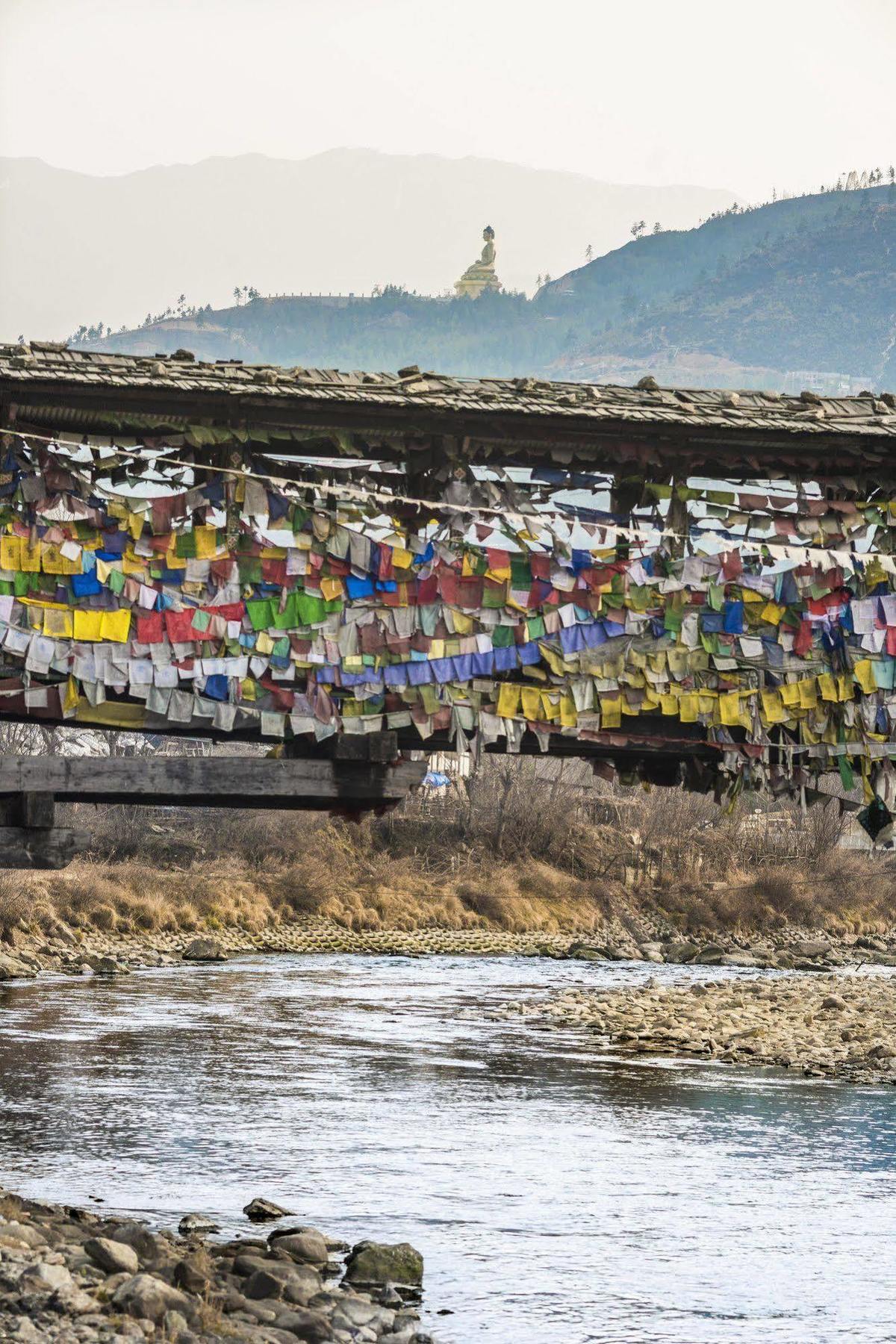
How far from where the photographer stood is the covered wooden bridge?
13.4 m

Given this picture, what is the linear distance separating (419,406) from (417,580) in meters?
1.33

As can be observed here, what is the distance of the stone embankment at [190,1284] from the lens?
8.22 meters

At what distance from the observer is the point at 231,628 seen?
13.6m

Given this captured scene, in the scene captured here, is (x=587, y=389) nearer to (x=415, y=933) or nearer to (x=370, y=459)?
(x=370, y=459)

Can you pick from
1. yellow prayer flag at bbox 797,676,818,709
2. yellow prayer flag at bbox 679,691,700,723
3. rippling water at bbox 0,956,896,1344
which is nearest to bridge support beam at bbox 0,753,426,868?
yellow prayer flag at bbox 679,691,700,723

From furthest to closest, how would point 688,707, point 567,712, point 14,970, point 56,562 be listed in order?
point 14,970 → point 688,707 → point 567,712 → point 56,562

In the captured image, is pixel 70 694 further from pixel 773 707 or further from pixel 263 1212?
pixel 773 707

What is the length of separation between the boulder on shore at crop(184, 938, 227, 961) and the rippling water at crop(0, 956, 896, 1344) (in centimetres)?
830

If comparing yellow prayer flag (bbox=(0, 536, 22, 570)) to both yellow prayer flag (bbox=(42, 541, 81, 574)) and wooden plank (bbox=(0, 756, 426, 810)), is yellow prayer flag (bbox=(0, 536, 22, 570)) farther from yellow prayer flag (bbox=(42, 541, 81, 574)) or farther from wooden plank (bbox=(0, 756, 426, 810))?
wooden plank (bbox=(0, 756, 426, 810))

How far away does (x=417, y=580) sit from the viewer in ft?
45.2

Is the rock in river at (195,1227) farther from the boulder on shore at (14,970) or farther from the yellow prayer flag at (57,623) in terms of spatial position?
the boulder on shore at (14,970)

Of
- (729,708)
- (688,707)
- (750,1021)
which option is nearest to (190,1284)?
(688,707)

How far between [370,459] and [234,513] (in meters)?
1.28

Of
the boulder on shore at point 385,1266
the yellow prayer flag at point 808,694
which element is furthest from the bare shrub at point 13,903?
the boulder on shore at point 385,1266
